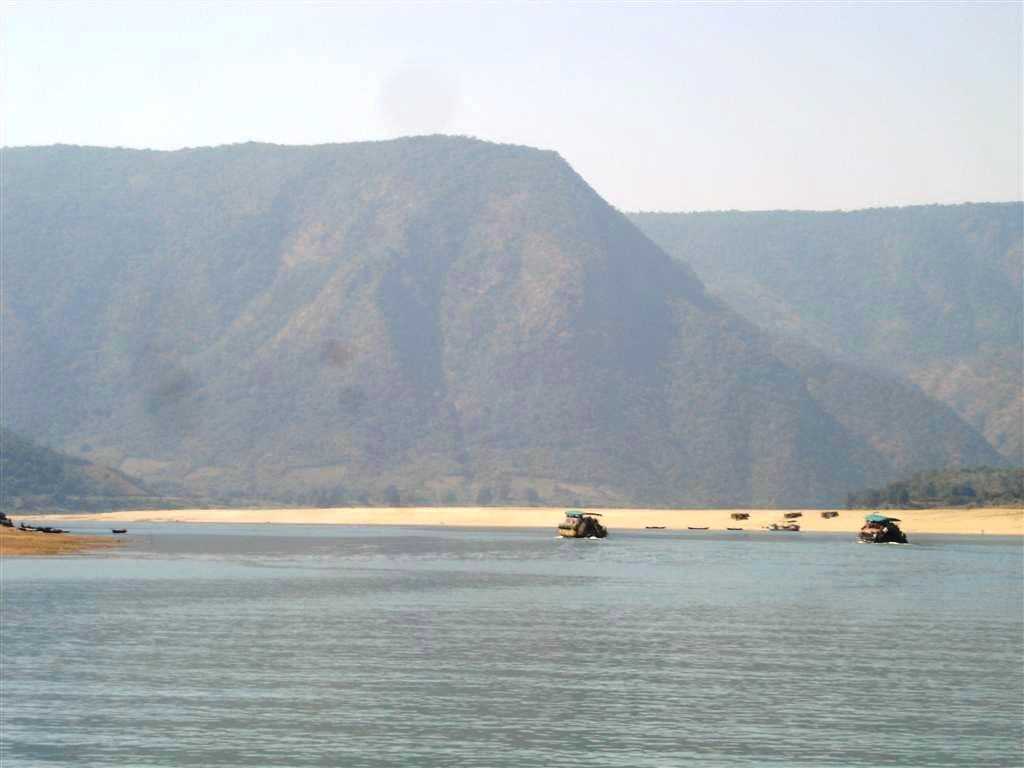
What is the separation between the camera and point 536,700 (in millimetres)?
45656

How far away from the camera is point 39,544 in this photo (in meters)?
126

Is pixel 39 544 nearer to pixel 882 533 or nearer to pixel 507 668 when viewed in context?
pixel 882 533

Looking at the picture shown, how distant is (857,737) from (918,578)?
62.7m

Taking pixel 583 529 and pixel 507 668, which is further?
pixel 583 529

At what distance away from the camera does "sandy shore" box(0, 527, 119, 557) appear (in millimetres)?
122375

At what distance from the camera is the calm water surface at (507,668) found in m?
38.8

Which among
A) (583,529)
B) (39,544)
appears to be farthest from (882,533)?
(39,544)

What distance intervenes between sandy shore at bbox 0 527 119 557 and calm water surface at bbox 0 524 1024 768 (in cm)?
1941

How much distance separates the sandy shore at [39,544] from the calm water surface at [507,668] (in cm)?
1941


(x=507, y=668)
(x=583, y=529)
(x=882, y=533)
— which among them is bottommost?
(x=507, y=668)

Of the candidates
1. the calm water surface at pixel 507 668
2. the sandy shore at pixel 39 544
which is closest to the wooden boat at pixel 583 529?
the sandy shore at pixel 39 544

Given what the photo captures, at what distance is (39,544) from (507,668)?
82903 mm

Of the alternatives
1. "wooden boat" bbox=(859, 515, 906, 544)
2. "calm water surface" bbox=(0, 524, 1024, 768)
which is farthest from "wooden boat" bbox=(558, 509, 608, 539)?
"calm water surface" bbox=(0, 524, 1024, 768)

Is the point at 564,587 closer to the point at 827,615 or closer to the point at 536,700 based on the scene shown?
the point at 827,615
